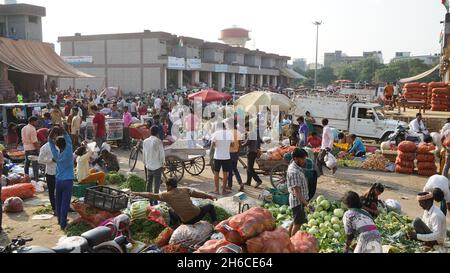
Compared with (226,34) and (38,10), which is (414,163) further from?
(226,34)

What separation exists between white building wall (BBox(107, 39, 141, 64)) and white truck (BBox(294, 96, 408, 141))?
2800 centimetres

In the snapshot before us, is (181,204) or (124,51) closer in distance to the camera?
(181,204)

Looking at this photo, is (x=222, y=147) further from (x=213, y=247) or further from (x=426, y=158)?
(x=426, y=158)

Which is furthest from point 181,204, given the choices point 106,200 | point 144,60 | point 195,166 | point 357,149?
point 144,60

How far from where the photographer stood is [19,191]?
30.5ft

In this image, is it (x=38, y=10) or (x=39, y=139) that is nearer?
(x=39, y=139)

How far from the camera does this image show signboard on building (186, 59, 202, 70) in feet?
147

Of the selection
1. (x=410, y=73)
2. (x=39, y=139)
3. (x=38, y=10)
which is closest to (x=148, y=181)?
(x=39, y=139)

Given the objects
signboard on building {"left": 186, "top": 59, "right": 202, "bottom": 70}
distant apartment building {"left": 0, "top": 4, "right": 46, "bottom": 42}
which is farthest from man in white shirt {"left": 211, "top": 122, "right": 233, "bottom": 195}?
signboard on building {"left": 186, "top": 59, "right": 202, "bottom": 70}

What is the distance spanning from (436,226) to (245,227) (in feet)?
10.0

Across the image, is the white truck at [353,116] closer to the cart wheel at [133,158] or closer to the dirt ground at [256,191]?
the dirt ground at [256,191]

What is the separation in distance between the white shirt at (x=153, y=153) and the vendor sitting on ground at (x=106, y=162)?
245 cm

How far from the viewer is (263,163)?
10.4 m

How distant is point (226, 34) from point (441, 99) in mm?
78001
